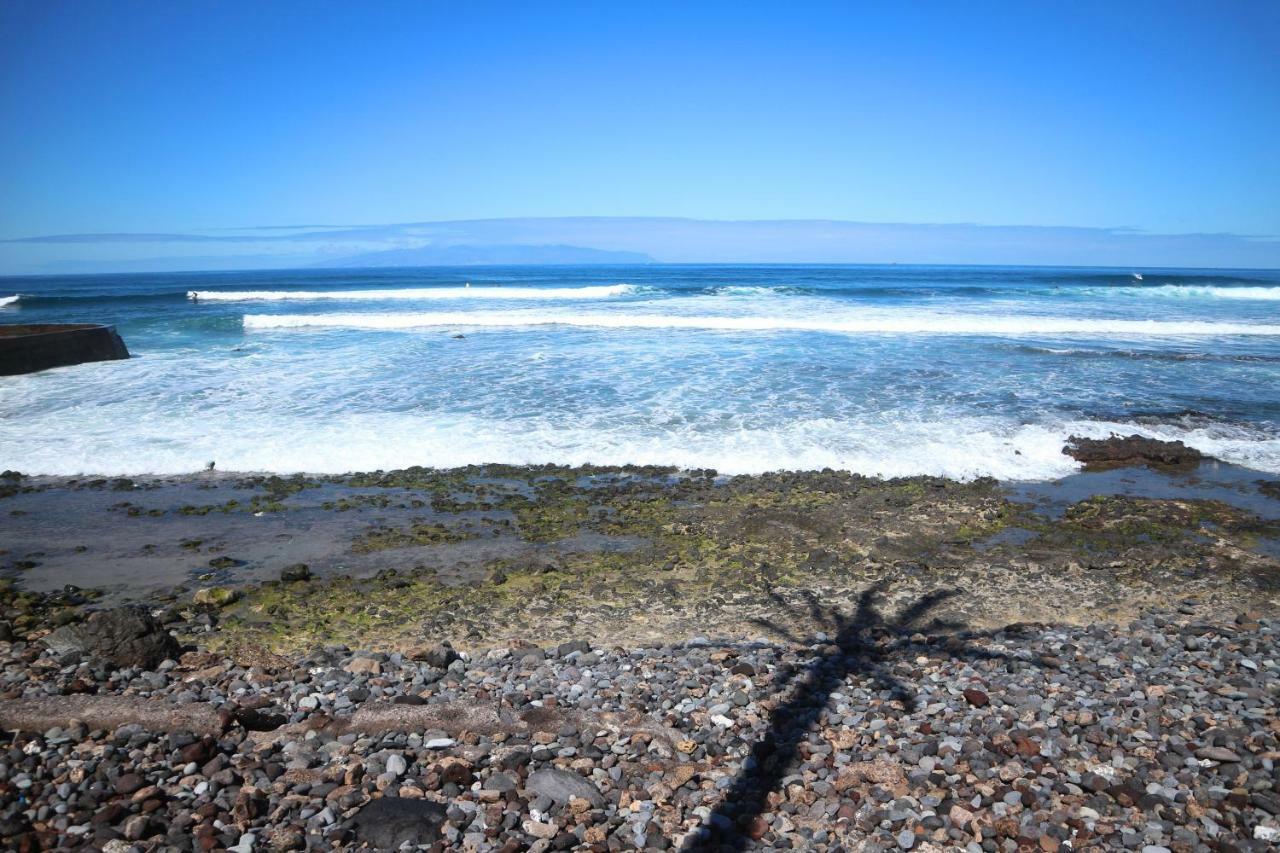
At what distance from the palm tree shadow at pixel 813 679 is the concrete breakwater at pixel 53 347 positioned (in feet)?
57.0

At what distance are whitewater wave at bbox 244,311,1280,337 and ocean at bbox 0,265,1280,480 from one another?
0.22m

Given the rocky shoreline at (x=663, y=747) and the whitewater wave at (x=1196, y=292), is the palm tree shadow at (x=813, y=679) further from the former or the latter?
the whitewater wave at (x=1196, y=292)

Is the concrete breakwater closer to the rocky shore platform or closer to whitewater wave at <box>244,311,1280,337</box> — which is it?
the rocky shore platform

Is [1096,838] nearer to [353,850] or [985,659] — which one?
[985,659]

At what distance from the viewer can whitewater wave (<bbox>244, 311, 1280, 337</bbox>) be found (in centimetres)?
2570

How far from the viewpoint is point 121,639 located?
16.1ft

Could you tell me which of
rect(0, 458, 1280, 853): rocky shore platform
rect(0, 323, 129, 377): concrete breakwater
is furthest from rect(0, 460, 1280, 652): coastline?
rect(0, 323, 129, 377): concrete breakwater

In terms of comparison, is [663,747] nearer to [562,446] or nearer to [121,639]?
[121,639]

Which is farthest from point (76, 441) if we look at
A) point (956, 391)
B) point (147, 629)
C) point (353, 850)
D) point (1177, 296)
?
point (1177, 296)

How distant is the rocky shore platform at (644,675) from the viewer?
350cm

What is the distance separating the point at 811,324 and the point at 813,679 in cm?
2346

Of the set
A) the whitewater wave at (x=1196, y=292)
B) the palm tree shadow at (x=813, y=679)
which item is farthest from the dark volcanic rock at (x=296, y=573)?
the whitewater wave at (x=1196, y=292)

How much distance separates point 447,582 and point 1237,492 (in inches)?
346

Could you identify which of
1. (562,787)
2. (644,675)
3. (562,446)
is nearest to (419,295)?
(562,446)
